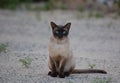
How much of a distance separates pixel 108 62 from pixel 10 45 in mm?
3091

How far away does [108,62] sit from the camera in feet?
31.9

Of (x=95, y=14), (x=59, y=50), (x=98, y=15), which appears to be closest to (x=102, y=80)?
(x=59, y=50)

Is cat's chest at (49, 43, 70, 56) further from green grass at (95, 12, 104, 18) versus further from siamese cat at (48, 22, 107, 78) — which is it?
green grass at (95, 12, 104, 18)

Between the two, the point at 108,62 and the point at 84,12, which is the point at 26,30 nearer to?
the point at 84,12

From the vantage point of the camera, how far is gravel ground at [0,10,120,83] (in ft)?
26.8

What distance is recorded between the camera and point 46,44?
12.6 m

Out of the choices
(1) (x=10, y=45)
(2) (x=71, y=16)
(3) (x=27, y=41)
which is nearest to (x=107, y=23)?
(2) (x=71, y=16)

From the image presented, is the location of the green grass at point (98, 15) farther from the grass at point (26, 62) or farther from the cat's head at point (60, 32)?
the cat's head at point (60, 32)

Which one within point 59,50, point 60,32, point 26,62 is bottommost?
point 26,62

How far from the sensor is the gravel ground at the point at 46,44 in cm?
817

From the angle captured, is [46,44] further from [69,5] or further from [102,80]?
[69,5]

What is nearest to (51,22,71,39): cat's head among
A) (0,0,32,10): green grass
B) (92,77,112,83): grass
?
(92,77,112,83): grass

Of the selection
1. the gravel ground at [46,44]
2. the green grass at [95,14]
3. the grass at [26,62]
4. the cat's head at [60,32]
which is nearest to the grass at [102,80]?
the gravel ground at [46,44]

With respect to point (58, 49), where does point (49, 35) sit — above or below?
below
